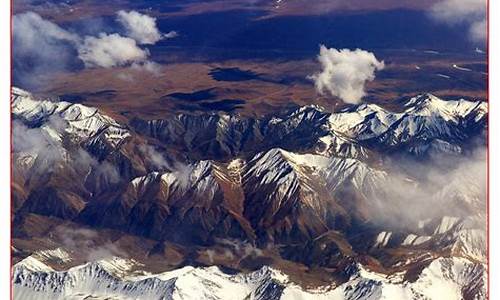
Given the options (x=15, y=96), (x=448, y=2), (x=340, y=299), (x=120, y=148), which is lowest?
(x=340, y=299)

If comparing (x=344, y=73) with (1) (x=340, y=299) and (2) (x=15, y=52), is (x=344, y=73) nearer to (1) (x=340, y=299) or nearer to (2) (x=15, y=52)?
(1) (x=340, y=299)

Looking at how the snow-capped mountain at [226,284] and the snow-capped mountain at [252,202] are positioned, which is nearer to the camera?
the snow-capped mountain at [226,284]

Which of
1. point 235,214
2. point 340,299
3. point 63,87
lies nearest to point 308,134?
point 235,214

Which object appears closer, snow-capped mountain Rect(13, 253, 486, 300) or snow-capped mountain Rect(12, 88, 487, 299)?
snow-capped mountain Rect(13, 253, 486, 300)

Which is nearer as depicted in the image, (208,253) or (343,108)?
(208,253)
